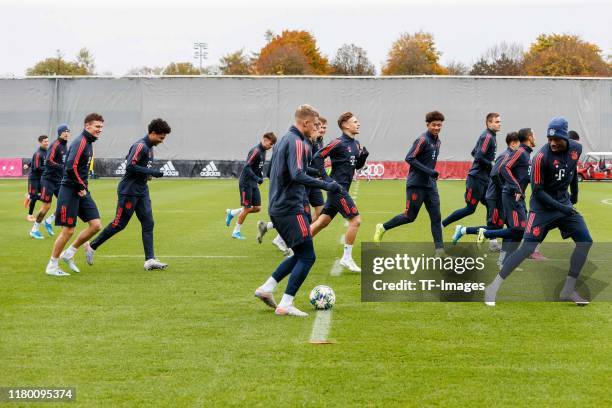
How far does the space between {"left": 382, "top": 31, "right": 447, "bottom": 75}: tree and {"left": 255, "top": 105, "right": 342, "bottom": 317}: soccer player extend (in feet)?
313

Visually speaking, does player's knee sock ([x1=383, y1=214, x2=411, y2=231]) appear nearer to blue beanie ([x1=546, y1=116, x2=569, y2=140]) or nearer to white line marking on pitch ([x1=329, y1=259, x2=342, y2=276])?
white line marking on pitch ([x1=329, y1=259, x2=342, y2=276])

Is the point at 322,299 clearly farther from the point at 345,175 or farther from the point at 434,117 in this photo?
the point at 434,117

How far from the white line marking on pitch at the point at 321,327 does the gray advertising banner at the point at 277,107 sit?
143 feet

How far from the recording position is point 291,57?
320 feet

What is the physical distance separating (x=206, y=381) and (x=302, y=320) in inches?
91.9

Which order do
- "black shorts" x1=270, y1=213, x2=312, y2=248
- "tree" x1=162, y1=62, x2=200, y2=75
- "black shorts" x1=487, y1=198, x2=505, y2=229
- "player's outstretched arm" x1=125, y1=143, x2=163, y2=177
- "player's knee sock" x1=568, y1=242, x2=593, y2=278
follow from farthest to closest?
"tree" x1=162, y1=62, x2=200, y2=75 < "black shorts" x1=487, y1=198, x2=505, y2=229 < "player's outstretched arm" x1=125, y1=143, x2=163, y2=177 < "player's knee sock" x1=568, y1=242, x2=593, y2=278 < "black shorts" x1=270, y1=213, x2=312, y2=248

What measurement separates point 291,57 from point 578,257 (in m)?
89.9

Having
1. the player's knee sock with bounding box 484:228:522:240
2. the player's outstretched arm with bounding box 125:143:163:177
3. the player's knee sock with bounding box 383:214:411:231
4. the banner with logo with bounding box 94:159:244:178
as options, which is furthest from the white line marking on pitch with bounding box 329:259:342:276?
the banner with logo with bounding box 94:159:244:178

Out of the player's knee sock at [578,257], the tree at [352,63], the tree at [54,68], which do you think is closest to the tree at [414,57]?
the tree at [352,63]

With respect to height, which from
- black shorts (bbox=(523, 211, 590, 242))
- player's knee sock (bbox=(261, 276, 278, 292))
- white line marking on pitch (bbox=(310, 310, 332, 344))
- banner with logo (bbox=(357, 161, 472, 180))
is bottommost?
banner with logo (bbox=(357, 161, 472, 180))

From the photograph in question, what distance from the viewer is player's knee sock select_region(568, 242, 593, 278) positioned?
9.16m

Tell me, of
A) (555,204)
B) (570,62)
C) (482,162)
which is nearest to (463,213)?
(482,162)

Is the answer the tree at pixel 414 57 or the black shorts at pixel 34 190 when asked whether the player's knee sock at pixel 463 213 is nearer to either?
the black shorts at pixel 34 190

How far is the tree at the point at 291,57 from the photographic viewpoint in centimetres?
9694
